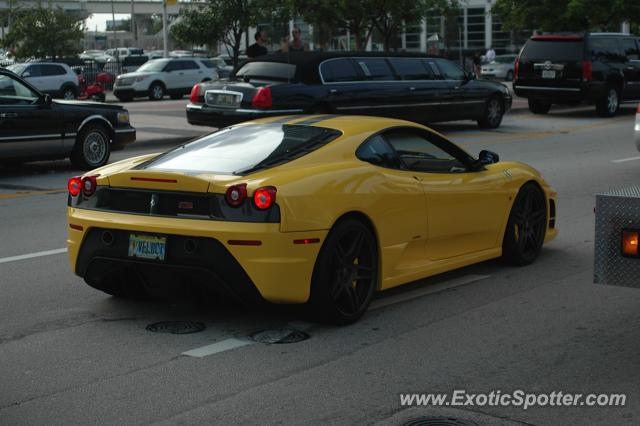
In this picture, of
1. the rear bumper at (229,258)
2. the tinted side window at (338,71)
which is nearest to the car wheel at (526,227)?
the rear bumper at (229,258)

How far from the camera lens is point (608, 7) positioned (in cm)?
3428

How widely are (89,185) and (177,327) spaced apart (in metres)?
1.11

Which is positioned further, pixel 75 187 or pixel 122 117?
pixel 122 117

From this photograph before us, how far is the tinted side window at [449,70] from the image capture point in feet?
72.2

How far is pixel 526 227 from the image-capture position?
8.67 m

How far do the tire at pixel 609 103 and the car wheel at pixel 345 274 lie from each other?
20.8m

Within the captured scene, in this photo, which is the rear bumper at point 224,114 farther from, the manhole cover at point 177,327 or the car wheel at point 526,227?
the manhole cover at point 177,327

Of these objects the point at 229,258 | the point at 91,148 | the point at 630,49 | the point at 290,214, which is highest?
the point at 630,49

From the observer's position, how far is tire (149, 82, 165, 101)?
40.0 meters

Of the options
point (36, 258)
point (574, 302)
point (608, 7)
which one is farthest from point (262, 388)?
point (608, 7)

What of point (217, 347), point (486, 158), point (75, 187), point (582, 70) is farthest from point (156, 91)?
point (217, 347)

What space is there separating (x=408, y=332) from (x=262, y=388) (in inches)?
55.7

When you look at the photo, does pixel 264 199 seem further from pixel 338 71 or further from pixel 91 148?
pixel 338 71

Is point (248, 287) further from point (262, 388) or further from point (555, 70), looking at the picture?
point (555, 70)
